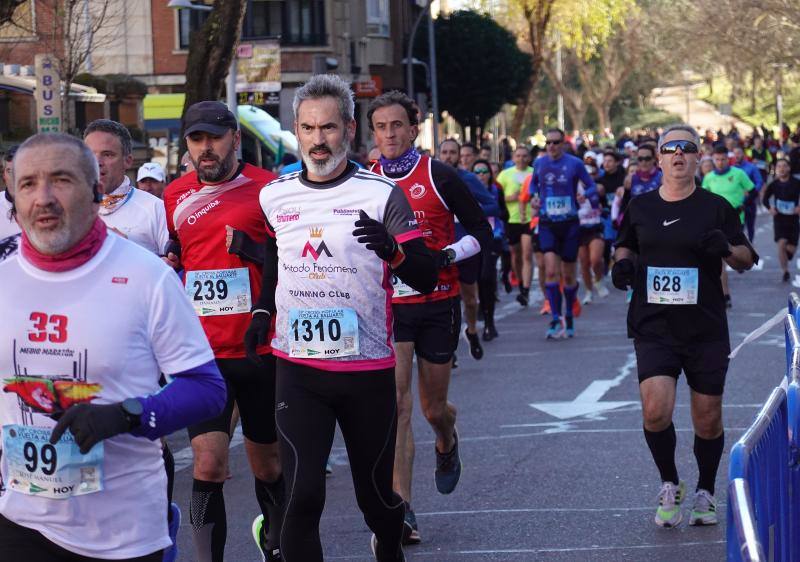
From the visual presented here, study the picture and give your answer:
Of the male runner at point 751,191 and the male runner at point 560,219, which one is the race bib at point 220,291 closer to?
the male runner at point 560,219

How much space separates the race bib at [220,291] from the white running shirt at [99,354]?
2.61m

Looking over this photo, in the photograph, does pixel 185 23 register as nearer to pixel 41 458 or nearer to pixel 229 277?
pixel 229 277

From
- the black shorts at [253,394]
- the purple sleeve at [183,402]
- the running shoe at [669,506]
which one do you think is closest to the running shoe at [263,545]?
the black shorts at [253,394]

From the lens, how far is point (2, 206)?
7.39 m

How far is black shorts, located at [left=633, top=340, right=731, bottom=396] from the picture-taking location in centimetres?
771

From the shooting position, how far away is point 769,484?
16.5 ft

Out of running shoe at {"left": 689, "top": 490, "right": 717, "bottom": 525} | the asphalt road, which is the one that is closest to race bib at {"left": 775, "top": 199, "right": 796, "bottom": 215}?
the asphalt road

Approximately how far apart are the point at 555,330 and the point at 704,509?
351 inches

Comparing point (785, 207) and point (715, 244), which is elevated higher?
point (715, 244)

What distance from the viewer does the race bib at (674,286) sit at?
7754 mm

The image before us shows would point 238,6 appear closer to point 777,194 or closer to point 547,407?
point 547,407

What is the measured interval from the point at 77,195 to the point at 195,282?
9.23 feet

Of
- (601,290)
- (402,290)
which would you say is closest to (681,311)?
(402,290)

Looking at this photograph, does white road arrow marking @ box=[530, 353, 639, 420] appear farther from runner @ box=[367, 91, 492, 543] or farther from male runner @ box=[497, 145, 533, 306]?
male runner @ box=[497, 145, 533, 306]
